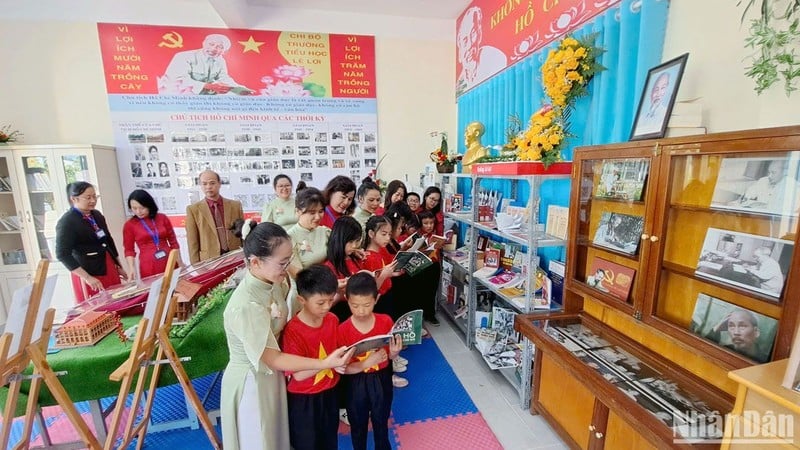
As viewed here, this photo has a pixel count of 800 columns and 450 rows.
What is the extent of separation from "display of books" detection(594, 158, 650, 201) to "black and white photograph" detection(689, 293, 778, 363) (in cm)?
55

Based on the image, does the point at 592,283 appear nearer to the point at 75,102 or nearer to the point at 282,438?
the point at 282,438

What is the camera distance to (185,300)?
2.14 m

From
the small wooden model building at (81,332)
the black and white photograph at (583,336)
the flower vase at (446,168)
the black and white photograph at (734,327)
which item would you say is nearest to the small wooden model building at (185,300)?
the small wooden model building at (81,332)

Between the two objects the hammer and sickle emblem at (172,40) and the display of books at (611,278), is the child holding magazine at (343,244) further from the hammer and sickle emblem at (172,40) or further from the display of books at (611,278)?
the hammer and sickle emblem at (172,40)

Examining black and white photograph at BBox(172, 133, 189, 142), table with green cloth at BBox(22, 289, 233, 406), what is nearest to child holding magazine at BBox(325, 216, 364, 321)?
table with green cloth at BBox(22, 289, 233, 406)

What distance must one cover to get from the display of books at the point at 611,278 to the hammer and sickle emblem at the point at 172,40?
483cm

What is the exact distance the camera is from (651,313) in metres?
1.56

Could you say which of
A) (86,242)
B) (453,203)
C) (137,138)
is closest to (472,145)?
(453,203)

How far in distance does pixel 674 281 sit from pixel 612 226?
15.2 inches

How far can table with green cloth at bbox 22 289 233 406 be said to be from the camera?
65.1 inches

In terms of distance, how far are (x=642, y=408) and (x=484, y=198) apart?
2.37 m

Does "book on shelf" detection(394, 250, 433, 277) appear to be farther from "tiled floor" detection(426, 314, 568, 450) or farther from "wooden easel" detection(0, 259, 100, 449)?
"wooden easel" detection(0, 259, 100, 449)

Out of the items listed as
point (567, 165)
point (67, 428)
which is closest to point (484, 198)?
point (567, 165)

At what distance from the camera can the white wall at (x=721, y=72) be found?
138 cm
